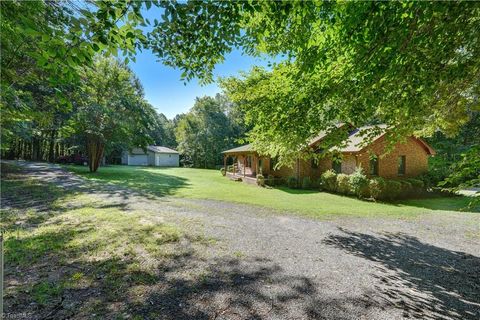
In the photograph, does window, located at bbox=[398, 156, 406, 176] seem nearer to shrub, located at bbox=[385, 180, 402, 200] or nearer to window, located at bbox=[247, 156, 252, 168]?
shrub, located at bbox=[385, 180, 402, 200]

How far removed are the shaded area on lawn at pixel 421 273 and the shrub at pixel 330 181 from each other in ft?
30.0

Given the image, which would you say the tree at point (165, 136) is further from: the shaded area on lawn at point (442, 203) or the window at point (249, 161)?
the shaded area on lawn at point (442, 203)

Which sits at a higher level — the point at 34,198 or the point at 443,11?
the point at 443,11

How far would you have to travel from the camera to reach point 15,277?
449 cm

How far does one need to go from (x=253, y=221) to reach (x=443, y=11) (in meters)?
7.27

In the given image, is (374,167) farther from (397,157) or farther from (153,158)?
Answer: (153,158)

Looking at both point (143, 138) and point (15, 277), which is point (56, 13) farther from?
point (143, 138)

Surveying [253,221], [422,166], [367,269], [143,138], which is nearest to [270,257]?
[367,269]

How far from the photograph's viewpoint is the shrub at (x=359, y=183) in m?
14.9

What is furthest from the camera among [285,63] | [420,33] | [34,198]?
[34,198]

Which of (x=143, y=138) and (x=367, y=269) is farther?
(x=143, y=138)

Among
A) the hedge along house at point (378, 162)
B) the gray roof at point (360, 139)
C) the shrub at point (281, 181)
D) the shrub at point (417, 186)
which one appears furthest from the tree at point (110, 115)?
the shrub at point (417, 186)

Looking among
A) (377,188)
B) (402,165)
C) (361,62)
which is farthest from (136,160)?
(361,62)

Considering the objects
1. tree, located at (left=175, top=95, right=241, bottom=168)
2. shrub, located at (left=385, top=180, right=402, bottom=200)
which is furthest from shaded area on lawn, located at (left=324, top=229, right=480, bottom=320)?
tree, located at (left=175, top=95, right=241, bottom=168)
